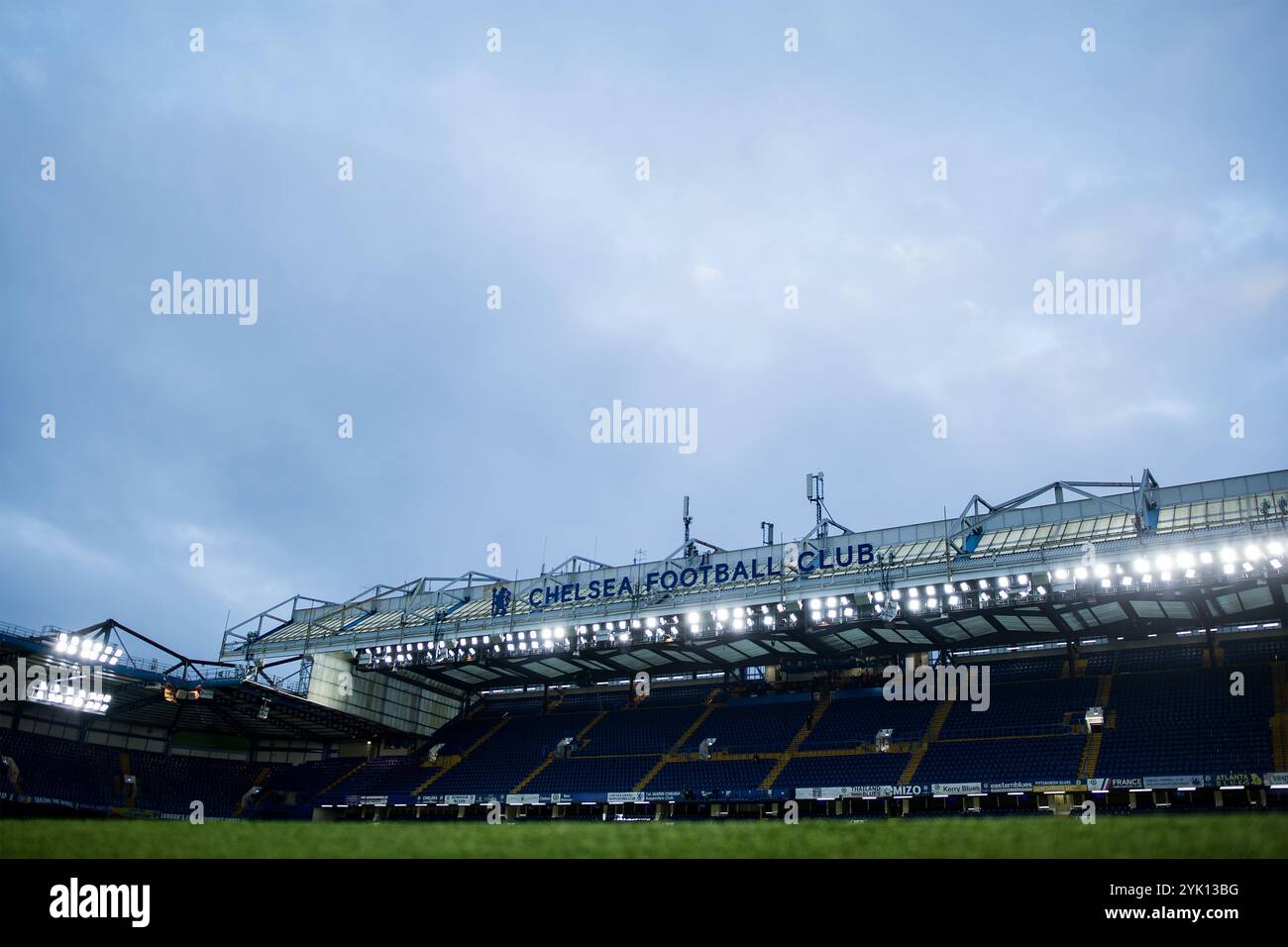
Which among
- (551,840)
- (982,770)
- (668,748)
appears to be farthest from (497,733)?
(551,840)

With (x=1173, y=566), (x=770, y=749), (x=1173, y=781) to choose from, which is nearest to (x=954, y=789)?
(x=1173, y=781)

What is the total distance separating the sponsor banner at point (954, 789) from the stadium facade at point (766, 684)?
0.32 ft

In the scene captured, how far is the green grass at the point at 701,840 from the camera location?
8812 mm

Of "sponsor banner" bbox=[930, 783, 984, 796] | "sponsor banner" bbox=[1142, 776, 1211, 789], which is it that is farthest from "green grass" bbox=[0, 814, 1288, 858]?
"sponsor banner" bbox=[930, 783, 984, 796]

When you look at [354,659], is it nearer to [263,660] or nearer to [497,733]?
[263,660]

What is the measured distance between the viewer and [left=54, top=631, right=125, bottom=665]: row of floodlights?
53.2m

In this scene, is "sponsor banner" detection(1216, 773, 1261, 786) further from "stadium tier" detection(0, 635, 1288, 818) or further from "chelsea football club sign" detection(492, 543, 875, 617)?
"chelsea football club sign" detection(492, 543, 875, 617)

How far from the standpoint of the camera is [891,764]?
4809 centimetres

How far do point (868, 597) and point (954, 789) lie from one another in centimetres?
1018

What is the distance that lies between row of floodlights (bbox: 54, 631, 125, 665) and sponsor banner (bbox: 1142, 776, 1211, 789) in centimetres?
5757

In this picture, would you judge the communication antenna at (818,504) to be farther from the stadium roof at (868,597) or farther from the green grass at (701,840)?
the green grass at (701,840)

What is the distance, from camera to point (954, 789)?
145 feet
